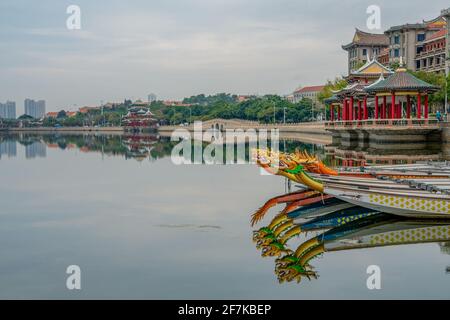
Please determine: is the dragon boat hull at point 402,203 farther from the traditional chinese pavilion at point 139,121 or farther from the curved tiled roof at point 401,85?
the traditional chinese pavilion at point 139,121

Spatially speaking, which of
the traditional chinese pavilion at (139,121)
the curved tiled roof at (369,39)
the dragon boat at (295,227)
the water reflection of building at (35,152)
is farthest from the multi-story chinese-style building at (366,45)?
the dragon boat at (295,227)

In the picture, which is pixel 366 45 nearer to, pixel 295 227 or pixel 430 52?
pixel 430 52

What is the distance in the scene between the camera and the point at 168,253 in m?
11.4

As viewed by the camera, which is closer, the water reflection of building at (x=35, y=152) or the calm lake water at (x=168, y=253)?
the calm lake water at (x=168, y=253)

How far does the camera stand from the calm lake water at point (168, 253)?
9211mm

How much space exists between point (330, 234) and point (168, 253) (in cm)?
318

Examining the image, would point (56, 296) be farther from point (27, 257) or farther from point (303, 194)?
point (303, 194)

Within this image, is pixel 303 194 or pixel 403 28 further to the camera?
pixel 403 28

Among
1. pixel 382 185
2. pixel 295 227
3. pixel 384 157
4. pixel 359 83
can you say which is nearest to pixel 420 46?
pixel 359 83

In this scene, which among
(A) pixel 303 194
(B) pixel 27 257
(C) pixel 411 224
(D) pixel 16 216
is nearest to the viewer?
(B) pixel 27 257

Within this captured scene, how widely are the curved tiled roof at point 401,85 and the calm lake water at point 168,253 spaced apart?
1607 centimetres

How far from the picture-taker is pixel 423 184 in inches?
539

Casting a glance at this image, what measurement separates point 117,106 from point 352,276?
5826 inches
